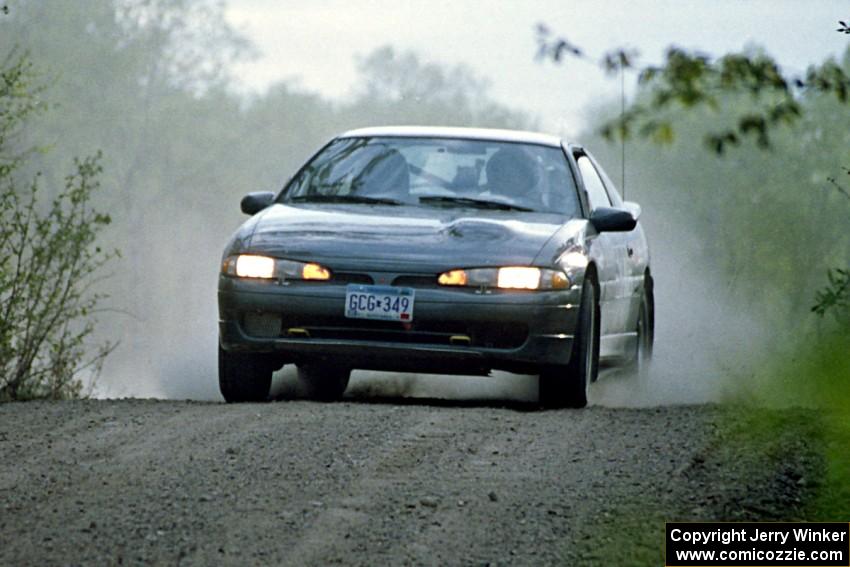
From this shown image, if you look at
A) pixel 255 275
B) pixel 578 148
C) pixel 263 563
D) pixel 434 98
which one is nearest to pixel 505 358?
pixel 255 275

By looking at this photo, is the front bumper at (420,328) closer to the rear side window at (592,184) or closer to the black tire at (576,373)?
the black tire at (576,373)

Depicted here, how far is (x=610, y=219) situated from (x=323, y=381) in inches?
85.0

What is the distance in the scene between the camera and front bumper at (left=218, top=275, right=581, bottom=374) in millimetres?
9648

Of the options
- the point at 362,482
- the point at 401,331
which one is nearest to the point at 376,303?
the point at 401,331

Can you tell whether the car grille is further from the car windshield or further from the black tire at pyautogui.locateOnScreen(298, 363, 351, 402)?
the black tire at pyautogui.locateOnScreen(298, 363, 351, 402)

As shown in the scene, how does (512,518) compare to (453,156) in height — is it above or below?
below

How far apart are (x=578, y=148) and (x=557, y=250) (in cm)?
227

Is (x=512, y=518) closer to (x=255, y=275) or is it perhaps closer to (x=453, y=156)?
(x=255, y=275)

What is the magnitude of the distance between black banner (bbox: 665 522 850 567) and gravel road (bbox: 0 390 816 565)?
241mm

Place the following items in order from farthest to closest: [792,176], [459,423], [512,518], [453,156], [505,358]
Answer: [792,176]
[453,156]
[505,358]
[459,423]
[512,518]

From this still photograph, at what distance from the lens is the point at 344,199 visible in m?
10.8

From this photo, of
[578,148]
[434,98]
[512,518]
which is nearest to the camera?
[512,518]

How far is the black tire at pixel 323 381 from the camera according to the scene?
37.6ft

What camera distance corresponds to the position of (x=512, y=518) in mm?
6430
